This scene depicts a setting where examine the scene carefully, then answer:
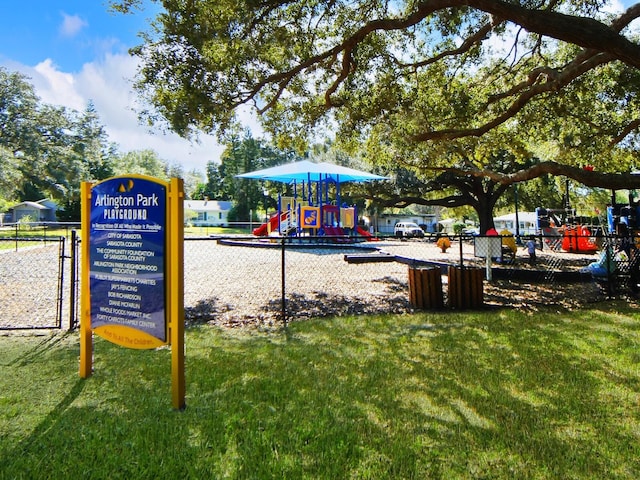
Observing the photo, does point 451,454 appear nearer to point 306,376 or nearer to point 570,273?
point 306,376

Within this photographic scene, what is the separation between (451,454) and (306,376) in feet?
6.05

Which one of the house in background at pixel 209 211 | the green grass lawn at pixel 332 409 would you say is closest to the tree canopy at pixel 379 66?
the green grass lawn at pixel 332 409

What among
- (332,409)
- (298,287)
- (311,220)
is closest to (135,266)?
(332,409)

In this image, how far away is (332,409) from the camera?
3.56 metres

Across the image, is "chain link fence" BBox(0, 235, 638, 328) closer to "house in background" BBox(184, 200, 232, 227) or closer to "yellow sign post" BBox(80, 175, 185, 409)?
Answer: "yellow sign post" BBox(80, 175, 185, 409)

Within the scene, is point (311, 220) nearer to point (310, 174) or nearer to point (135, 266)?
point (310, 174)

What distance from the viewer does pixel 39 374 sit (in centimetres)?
445

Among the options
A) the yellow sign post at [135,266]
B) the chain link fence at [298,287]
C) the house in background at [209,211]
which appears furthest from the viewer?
the house in background at [209,211]

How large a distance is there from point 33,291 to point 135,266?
22.5 ft

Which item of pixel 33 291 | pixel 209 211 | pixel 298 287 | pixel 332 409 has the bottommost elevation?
pixel 332 409

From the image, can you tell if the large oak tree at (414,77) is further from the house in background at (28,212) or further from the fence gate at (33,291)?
the house in background at (28,212)

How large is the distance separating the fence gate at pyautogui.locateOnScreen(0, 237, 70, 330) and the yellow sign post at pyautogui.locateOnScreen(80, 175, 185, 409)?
2.20 m

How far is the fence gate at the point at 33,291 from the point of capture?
21.7ft

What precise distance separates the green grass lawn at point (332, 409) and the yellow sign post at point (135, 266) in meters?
0.48
